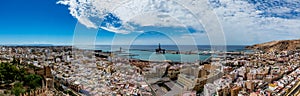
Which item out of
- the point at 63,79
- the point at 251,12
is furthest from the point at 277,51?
the point at 63,79

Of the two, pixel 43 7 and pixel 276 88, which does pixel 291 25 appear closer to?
pixel 276 88

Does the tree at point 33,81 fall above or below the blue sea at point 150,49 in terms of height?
below

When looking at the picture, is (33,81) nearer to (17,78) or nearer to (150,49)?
(17,78)

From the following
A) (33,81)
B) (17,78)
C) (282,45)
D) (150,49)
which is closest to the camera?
(150,49)

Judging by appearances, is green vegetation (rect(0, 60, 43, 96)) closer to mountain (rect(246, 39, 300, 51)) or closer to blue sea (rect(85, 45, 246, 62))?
blue sea (rect(85, 45, 246, 62))

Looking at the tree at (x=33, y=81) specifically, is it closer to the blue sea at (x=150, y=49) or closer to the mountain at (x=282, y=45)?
the blue sea at (x=150, y=49)

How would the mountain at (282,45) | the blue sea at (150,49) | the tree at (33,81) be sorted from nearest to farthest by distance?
1. the blue sea at (150,49)
2. the tree at (33,81)
3. the mountain at (282,45)

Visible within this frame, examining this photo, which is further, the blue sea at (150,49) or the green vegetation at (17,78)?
the green vegetation at (17,78)

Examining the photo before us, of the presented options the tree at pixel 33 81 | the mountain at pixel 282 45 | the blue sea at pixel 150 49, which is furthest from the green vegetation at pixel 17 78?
the mountain at pixel 282 45

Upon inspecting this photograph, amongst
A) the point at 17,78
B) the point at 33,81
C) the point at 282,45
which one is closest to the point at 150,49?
the point at 33,81

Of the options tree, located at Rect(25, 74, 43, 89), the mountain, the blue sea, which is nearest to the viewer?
the blue sea

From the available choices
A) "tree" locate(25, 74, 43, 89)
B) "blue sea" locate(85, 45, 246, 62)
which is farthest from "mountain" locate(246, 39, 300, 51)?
"tree" locate(25, 74, 43, 89)
